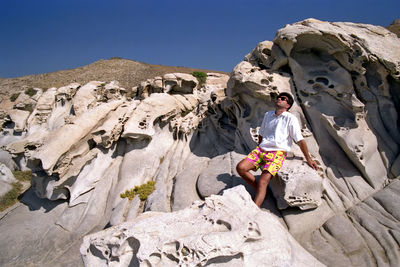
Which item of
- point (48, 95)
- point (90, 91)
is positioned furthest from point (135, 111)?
point (48, 95)

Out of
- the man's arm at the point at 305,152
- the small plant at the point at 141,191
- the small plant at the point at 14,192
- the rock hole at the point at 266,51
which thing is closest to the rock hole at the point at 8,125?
the small plant at the point at 14,192

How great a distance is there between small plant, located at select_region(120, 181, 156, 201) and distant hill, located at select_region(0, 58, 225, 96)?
23.7 meters

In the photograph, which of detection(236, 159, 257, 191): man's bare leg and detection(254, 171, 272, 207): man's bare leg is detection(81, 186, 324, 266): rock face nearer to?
detection(254, 171, 272, 207): man's bare leg

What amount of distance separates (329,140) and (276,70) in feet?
A: 6.49

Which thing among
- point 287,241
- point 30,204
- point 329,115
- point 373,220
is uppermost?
point 329,115

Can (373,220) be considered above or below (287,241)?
below

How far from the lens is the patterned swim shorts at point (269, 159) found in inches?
149

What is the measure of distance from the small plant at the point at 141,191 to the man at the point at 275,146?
2454 millimetres

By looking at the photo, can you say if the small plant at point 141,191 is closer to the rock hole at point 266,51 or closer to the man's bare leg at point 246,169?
the man's bare leg at point 246,169

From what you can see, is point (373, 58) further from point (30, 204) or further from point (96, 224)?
point (30, 204)

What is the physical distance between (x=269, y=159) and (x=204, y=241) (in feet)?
6.01

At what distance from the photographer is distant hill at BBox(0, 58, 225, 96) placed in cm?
2924

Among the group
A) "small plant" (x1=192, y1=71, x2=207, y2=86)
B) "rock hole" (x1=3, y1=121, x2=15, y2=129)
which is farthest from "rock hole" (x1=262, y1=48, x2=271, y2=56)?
"small plant" (x1=192, y1=71, x2=207, y2=86)

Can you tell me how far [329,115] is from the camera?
201 inches
